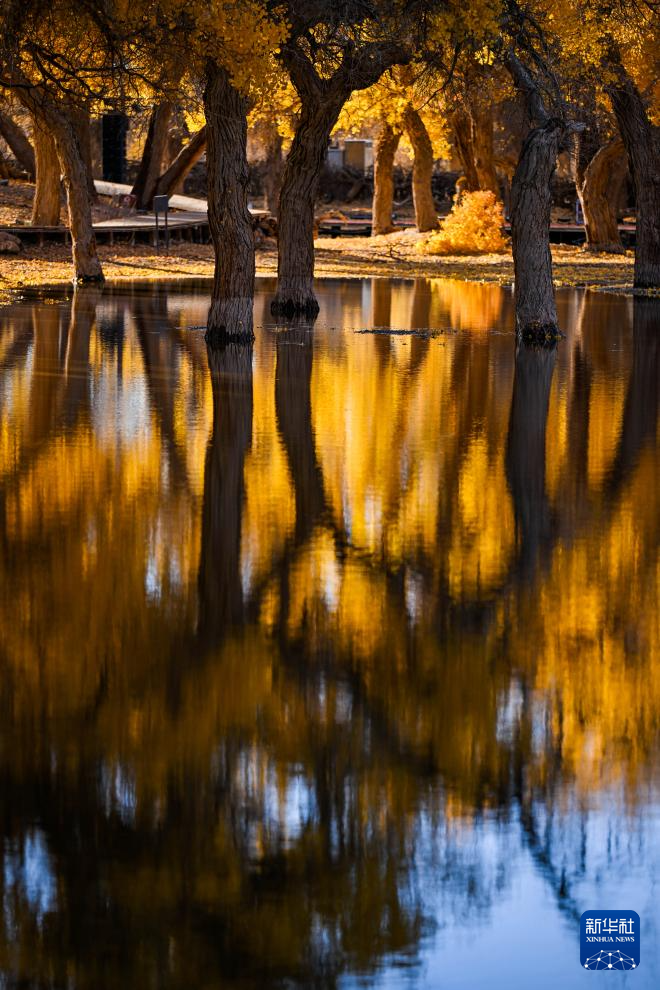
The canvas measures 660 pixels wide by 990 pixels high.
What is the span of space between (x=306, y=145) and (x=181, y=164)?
79.0ft

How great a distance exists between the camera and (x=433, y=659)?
23.9 ft

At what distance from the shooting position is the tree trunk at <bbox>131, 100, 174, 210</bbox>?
4872cm

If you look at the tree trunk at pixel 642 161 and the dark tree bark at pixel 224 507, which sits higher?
the tree trunk at pixel 642 161

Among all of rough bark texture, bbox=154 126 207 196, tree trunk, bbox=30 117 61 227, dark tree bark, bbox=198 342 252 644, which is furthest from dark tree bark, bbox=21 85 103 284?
rough bark texture, bbox=154 126 207 196

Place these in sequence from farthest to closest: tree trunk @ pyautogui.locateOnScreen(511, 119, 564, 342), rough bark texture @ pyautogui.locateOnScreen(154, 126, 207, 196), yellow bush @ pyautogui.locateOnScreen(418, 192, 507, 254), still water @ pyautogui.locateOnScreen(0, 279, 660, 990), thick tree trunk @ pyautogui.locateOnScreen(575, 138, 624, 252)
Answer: yellow bush @ pyautogui.locateOnScreen(418, 192, 507, 254) < thick tree trunk @ pyautogui.locateOnScreen(575, 138, 624, 252) < rough bark texture @ pyautogui.locateOnScreen(154, 126, 207, 196) < tree trunk @ pyautogui.locateOnScreen(511, 119, 564, 342) < still water @ pyautogui.locateOnScreen(0, 279, 660, 990)

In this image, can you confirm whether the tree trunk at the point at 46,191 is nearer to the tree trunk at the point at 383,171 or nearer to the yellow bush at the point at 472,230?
the yellow bush at the point at 472,230

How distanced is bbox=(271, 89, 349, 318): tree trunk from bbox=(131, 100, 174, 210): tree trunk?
21731 mm

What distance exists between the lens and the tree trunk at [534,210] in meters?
20.7

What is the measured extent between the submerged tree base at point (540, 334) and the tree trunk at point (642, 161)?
11299mm

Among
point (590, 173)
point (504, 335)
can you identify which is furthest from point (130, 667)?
point (590, 173)

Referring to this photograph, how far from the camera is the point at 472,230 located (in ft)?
167

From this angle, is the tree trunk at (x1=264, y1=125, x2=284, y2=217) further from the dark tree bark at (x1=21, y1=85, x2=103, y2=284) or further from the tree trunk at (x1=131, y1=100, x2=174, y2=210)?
the dark tree bark at (x1=21, y1=85, x2=103, y2=284)

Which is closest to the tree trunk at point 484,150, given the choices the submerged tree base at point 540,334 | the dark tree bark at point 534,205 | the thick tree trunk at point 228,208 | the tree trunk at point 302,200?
the tree trunk at point 302,200

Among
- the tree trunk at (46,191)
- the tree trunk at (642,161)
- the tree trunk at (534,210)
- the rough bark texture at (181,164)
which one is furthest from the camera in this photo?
the rough bark texture at (181,164)
